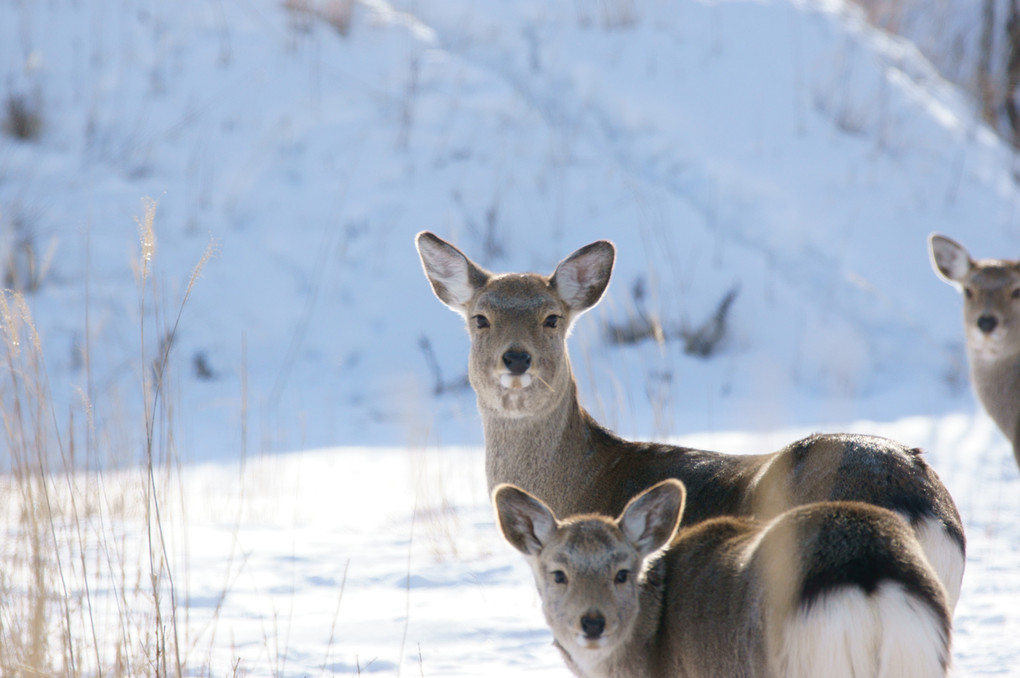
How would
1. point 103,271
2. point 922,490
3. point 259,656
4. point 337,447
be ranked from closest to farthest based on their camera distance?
1. point 922,490
2. point 259,656
3. point 337,447
4. point 103,271

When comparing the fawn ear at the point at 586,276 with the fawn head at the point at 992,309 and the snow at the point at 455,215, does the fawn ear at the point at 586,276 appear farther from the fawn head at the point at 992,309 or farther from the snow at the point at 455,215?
the fawn head at the point at 992,309

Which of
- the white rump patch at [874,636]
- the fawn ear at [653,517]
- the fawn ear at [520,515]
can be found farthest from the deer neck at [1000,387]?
the white rump patch at [874,636]

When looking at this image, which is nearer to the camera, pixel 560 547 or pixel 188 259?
pixel 560 547

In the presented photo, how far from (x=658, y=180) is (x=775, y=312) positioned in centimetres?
213

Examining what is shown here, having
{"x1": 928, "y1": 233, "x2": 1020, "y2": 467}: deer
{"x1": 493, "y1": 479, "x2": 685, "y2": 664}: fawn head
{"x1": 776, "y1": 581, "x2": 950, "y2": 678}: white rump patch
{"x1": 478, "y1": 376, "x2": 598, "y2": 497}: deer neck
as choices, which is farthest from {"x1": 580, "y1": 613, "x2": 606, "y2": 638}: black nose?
{"x1": 928, "y1": 233, "x2": 1020, "y2": 467}: deer

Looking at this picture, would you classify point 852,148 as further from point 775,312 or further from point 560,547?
point 560,547

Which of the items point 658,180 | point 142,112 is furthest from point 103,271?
point 658,180

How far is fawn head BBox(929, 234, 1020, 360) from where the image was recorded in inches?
322

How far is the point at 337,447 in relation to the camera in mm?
9031

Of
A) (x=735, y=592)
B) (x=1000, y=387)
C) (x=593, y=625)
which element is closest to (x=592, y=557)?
(x=593, y=625)

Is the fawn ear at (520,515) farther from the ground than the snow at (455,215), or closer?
closer

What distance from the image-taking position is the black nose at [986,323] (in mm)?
8172

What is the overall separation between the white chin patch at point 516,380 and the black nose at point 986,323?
486 centimetres

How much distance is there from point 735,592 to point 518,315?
2.09 meters
